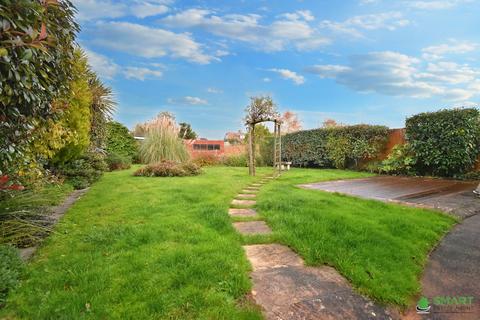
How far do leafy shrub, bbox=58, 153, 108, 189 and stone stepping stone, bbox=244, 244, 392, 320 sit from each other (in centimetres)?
577

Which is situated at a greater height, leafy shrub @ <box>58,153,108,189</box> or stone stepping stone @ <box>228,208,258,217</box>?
leafy shrub @ <box>58,153,108,189</box>

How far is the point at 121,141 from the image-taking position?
13.6 metres

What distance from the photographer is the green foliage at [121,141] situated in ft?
43.8

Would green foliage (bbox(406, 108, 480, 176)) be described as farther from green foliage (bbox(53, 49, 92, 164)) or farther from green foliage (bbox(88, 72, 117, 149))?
green foliage (bbox(88, 72, 117, 149))

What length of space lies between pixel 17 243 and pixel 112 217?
44.7 inches

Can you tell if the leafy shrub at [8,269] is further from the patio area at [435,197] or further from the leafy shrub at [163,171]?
the leafy shrub at [163,171]

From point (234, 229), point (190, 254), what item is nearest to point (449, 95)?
point (234, 229)

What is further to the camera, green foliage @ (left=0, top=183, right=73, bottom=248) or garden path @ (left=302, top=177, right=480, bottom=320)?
green foliage @ (left=0, top=183, right=73, bottom=248)

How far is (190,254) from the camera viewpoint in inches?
101

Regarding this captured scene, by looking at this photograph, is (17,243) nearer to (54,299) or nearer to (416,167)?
(54,299)

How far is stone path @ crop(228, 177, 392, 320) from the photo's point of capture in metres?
1.93

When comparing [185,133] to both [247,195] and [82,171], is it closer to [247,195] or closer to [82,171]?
[82,171]

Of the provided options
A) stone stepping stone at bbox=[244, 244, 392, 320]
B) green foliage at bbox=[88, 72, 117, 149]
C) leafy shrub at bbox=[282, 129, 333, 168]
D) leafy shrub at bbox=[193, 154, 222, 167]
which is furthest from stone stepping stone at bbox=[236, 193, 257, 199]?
leafy shrub at bbox=[193, 154, 222, 167]

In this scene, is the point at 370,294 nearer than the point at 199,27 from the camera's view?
Yes
